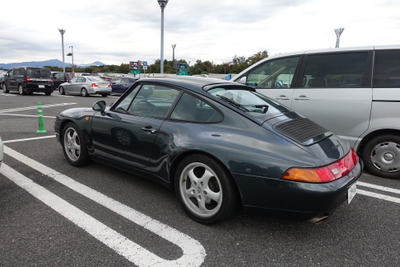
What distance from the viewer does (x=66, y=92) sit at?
63.5ft

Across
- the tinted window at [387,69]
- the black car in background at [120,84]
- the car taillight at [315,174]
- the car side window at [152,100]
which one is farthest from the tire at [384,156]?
the black car in background at [120,84]

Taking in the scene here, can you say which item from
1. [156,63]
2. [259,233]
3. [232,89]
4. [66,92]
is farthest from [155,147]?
[156,63]

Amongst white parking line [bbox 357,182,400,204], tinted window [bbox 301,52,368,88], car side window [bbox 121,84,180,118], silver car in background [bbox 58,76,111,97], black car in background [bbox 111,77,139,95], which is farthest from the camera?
black car in background [bbox 111,77,139,95]

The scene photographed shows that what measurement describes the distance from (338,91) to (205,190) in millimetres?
2792

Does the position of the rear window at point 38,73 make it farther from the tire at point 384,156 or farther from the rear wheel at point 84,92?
the tire at point 384,156

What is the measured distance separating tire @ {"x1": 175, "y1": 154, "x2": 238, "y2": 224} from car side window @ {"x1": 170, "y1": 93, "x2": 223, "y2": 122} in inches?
15.7

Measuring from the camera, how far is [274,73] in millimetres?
4988

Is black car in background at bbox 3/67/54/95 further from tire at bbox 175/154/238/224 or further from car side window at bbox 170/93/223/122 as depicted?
tire at bbox 175/154/238/224

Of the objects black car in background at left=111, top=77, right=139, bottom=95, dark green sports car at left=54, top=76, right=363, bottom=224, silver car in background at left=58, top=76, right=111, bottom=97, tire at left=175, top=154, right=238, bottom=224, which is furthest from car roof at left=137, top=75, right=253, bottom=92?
black car in background at left=111, top=77, right=139, bottom=95

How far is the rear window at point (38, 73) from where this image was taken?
16938 millimetres

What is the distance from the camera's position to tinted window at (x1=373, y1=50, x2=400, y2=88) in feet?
12.8

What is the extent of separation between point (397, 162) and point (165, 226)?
128 inches

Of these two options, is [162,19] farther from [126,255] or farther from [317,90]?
[126,255]

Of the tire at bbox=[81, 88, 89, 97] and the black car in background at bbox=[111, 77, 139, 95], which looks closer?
the tire at bbox=[81, 88, 89, 97]
